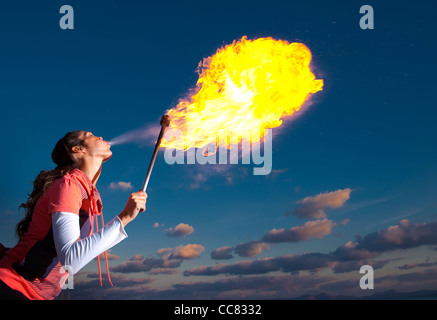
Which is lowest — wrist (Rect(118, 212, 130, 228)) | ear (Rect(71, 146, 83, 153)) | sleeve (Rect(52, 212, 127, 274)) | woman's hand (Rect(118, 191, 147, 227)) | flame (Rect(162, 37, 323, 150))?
sleeve (Rect(52, 212, 127, 274))

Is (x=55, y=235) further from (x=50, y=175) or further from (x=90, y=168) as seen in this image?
(x=90, y=168)

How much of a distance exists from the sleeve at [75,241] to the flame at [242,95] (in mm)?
3642

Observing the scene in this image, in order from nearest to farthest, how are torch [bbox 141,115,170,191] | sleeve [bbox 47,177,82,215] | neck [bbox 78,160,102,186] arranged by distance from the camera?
sleeve [bbox 47,177,82,215]
torch [bbox 141,115,170,191]
neck [bbox 78,160,102,186]

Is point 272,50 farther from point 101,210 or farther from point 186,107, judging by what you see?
point 101,210

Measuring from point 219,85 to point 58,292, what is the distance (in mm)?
5531

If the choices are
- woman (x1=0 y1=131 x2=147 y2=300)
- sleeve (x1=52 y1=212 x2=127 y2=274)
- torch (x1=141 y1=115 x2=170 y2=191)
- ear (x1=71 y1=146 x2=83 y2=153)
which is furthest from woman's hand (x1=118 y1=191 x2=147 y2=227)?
ear (x1=71 y1=146 x2=83 y2=153)

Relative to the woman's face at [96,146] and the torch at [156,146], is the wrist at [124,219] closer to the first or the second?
the torch at [156,146]

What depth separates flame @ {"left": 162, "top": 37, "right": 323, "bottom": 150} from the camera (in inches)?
324

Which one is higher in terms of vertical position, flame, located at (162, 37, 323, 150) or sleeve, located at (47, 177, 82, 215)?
flame, located at (162, 37, 323, 150)

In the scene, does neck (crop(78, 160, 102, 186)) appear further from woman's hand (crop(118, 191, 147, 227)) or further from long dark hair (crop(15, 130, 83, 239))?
woman's hand (crop(118, 191, 147, 227))

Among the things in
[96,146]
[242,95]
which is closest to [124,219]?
[96,146]

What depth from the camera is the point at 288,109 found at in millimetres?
8688

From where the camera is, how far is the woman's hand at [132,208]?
4785mm

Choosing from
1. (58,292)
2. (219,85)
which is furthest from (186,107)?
(58,292)
